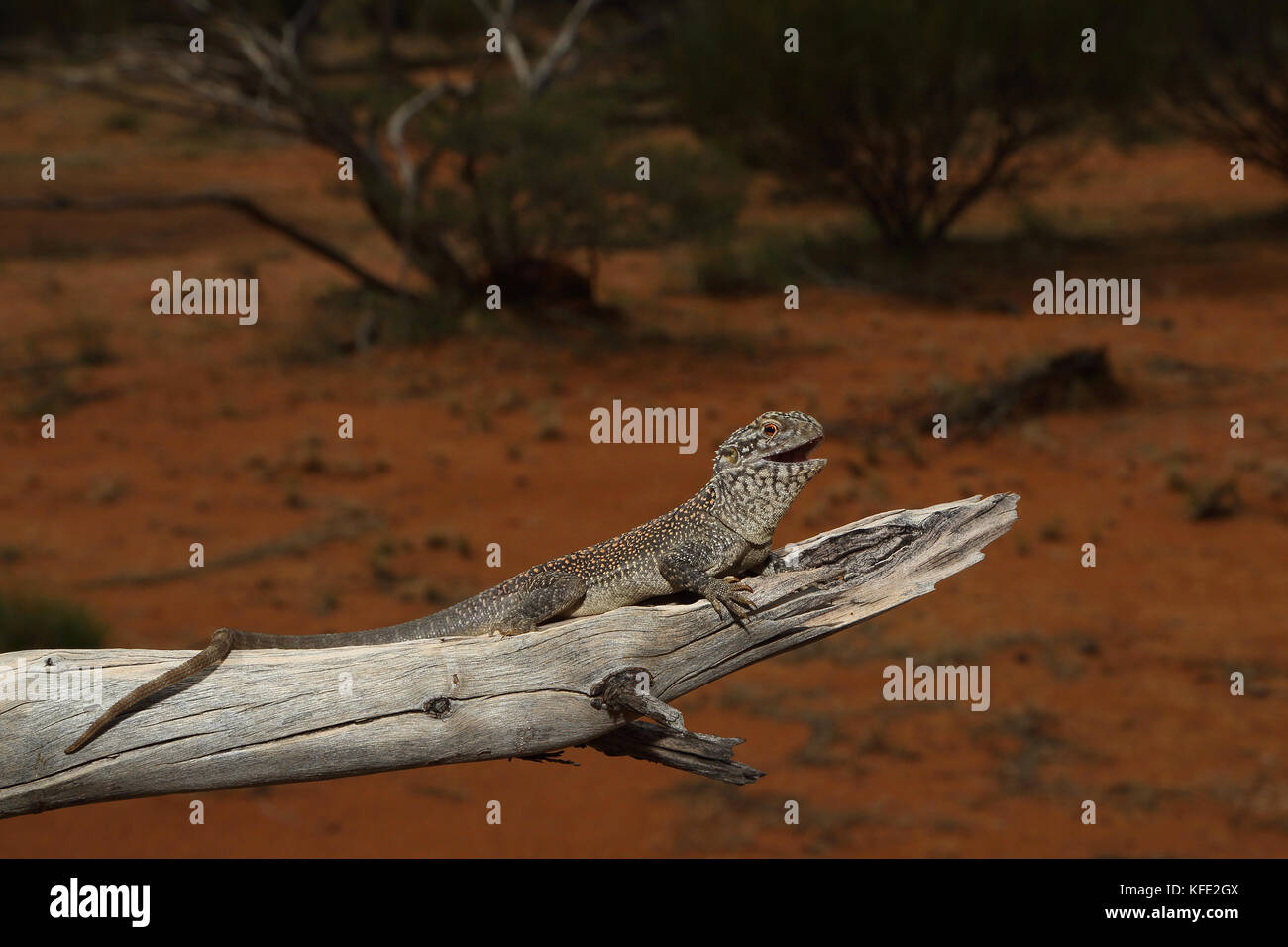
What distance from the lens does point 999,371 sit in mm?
20234

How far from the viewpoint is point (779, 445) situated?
578 centimetres

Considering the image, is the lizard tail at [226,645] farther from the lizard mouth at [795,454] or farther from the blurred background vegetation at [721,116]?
the blurred background vegetation at [721,116]

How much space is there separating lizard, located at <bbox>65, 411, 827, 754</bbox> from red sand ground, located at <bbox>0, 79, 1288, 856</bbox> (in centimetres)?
388

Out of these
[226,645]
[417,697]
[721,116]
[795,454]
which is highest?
[721,116]

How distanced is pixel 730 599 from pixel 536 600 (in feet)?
2.86

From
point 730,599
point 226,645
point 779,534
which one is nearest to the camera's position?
point 226,645

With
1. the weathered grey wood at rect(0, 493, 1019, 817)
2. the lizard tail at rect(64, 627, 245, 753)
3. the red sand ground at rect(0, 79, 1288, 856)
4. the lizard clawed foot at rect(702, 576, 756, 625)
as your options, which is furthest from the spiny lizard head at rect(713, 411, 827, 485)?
the red sand ground at rect(0, 79, 1288, 856)

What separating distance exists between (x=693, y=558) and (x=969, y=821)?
472 centimetres

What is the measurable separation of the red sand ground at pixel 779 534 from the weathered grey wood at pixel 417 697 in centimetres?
411

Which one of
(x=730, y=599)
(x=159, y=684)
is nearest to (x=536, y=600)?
(x=730, y=599)

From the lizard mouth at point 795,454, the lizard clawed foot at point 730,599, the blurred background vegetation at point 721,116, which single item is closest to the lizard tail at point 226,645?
the lizard clawed foot at point 730,599

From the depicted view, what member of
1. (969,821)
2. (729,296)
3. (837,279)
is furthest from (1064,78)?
(969,821)

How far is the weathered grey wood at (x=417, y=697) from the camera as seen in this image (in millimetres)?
4930

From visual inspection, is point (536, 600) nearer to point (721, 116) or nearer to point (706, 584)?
point (706, 584)
